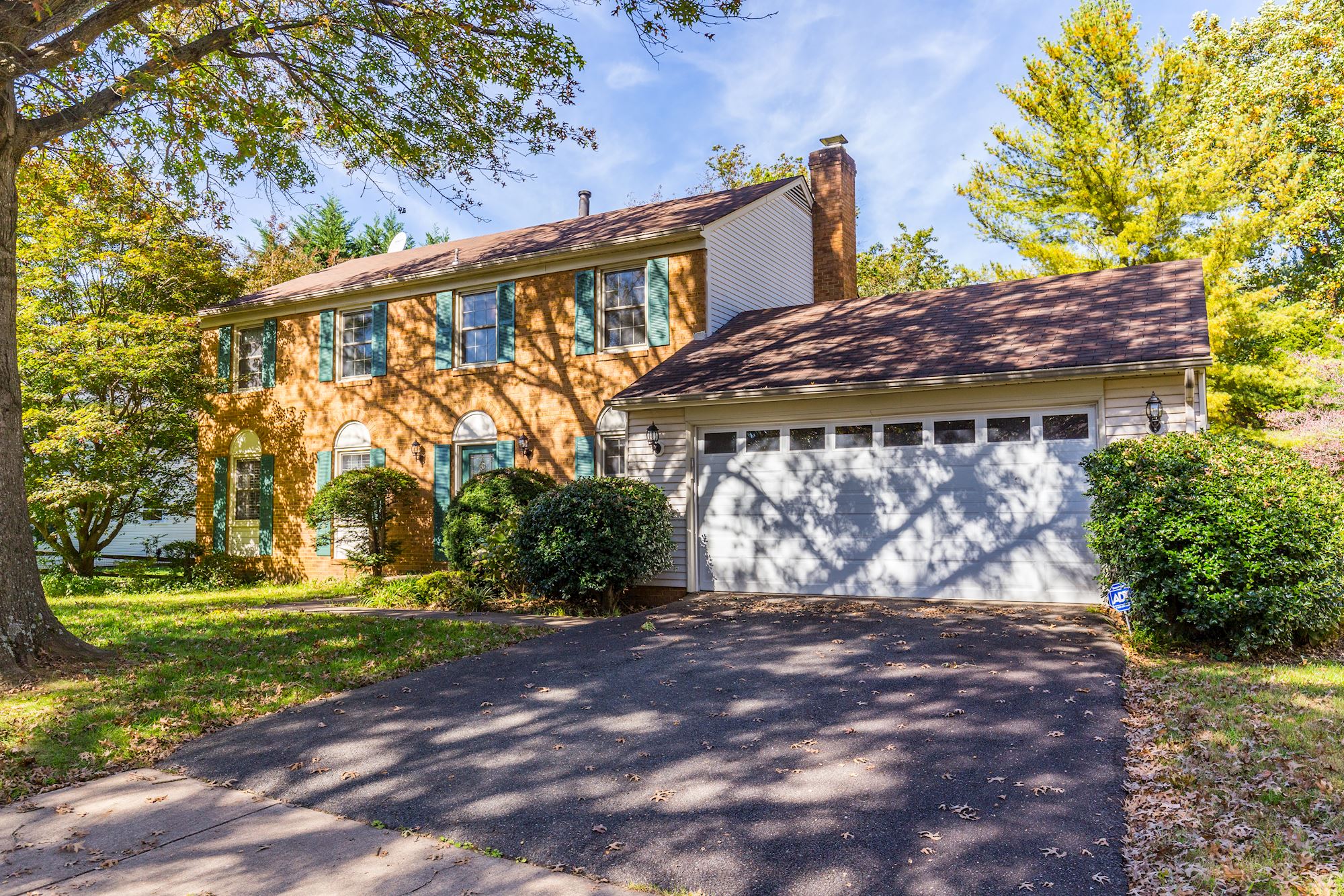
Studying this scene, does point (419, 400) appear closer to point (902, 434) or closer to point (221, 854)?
point (902, 434)

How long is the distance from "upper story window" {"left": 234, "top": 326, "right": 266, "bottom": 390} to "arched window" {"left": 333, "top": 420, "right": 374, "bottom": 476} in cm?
282

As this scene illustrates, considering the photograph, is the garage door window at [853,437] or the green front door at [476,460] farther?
the green front door at [476,460]

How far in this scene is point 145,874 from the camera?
11.3 ft

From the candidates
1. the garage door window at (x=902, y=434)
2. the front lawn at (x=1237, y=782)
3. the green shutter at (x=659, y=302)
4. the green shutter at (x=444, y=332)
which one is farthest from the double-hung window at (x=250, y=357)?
the front lawn at (x=1237, y=782)

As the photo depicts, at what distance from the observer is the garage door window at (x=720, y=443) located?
1105cm

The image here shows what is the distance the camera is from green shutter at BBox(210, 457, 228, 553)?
1667 centimetres

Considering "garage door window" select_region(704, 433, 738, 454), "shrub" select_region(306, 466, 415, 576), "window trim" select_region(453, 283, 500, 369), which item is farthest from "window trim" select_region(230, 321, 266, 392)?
"garage door window" select_region(704, 433, 738, 454)

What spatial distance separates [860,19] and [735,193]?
3.39 metres

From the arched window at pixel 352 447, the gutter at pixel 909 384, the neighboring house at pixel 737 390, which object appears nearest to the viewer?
the gutter at pixel 909 384

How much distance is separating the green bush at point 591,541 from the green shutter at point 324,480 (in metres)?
6.82

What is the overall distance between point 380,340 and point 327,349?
1412mm

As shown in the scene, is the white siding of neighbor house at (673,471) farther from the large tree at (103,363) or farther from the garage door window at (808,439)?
the large tree at (103,363)

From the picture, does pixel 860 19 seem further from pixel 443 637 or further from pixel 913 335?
pixel 443 637

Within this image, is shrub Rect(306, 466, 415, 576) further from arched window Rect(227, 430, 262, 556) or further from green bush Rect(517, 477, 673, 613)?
green bush Rect(517, 477, 673, 613)
